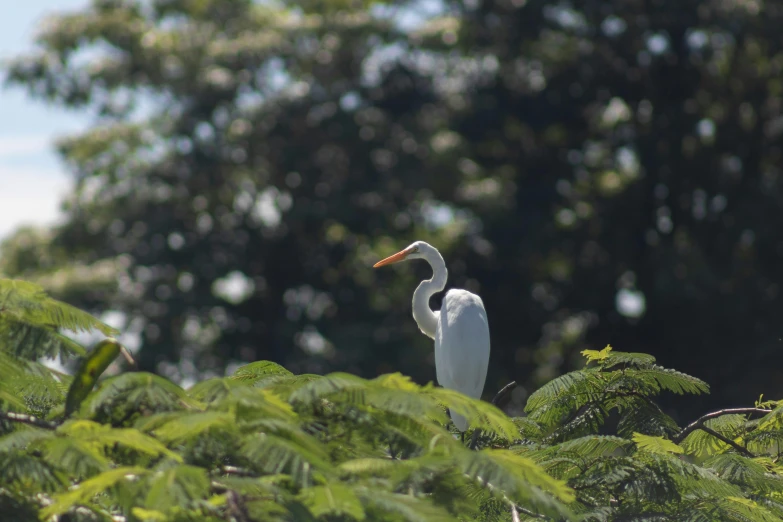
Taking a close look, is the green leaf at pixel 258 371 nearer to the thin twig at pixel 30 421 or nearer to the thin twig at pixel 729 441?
the thin twig at pixel 30 421

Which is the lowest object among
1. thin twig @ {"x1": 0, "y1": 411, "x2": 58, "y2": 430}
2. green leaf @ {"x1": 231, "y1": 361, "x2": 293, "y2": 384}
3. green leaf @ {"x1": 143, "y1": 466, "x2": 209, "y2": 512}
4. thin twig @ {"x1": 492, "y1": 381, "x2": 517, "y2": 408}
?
thin twig @ {"x1": 492, "y1": 381, "x2": 517, "y2": 408}

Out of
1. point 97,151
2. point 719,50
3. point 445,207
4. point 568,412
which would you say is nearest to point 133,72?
point 97,151

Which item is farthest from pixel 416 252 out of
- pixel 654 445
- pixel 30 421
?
pixel 30 421

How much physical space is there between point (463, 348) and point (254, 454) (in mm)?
4266

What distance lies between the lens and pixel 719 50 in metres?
18.6

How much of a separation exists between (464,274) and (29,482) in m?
15.9

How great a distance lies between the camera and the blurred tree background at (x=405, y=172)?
58.3 ft

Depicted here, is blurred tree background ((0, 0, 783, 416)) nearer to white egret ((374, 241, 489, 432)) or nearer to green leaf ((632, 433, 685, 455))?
white egret ((374, 241, 489, 432))

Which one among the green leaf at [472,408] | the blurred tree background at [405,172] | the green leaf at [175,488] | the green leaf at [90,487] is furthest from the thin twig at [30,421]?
the blurred tree background at [405,172]

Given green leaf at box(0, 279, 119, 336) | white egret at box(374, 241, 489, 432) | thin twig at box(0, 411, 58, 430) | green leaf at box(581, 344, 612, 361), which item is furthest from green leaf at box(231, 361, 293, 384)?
white egret at box(374, 241, 489, 432)

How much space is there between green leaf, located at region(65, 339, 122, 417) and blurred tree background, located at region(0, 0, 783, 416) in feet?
47.7

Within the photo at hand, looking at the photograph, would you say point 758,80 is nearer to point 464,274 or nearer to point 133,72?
point 464,274

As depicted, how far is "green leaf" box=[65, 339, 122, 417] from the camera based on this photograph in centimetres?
265

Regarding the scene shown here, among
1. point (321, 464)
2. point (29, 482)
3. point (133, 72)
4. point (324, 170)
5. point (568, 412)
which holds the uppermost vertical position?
point (321, 464)
